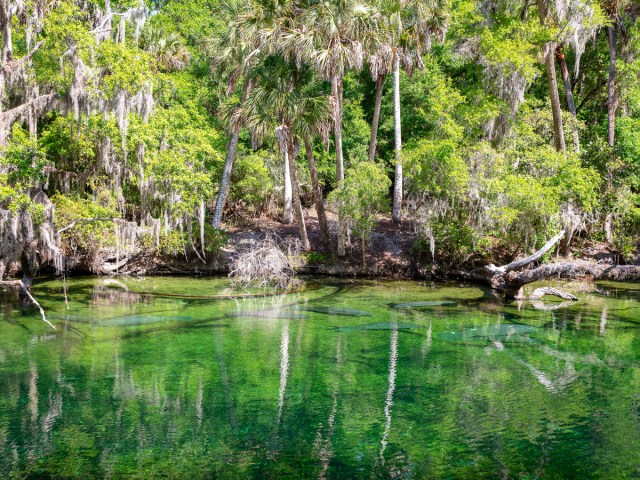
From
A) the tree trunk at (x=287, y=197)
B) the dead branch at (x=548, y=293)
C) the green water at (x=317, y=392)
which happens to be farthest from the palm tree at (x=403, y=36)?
the green water at (x=317, y=392)

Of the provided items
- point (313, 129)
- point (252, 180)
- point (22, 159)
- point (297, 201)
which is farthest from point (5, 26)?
point (252, 180)

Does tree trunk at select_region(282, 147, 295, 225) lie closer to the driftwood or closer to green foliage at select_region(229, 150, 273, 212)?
green foliage at select_region(229, 150, 273, 212)

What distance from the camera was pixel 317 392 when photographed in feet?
32.7

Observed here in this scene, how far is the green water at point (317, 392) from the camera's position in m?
7.42

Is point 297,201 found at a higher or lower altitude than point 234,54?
lower

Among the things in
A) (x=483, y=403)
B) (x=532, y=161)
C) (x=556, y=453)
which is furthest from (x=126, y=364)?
(x=532, y=161)

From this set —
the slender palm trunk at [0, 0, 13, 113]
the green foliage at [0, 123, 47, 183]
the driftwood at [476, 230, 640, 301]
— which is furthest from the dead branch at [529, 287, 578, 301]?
the slender palm trunk at [0, 0, 13, 113]

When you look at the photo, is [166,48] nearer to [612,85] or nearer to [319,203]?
[319,203]

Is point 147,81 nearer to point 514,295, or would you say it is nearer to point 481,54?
point 514,295

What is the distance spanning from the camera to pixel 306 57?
20672 mm

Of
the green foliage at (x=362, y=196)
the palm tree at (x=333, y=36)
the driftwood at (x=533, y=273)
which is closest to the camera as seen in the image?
the driftwood at (x=533, y=273)

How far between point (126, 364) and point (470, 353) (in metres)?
6.55

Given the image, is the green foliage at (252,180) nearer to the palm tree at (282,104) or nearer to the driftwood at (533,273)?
the palm tree at (282,104)

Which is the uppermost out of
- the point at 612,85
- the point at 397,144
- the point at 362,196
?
the point at 612,85
